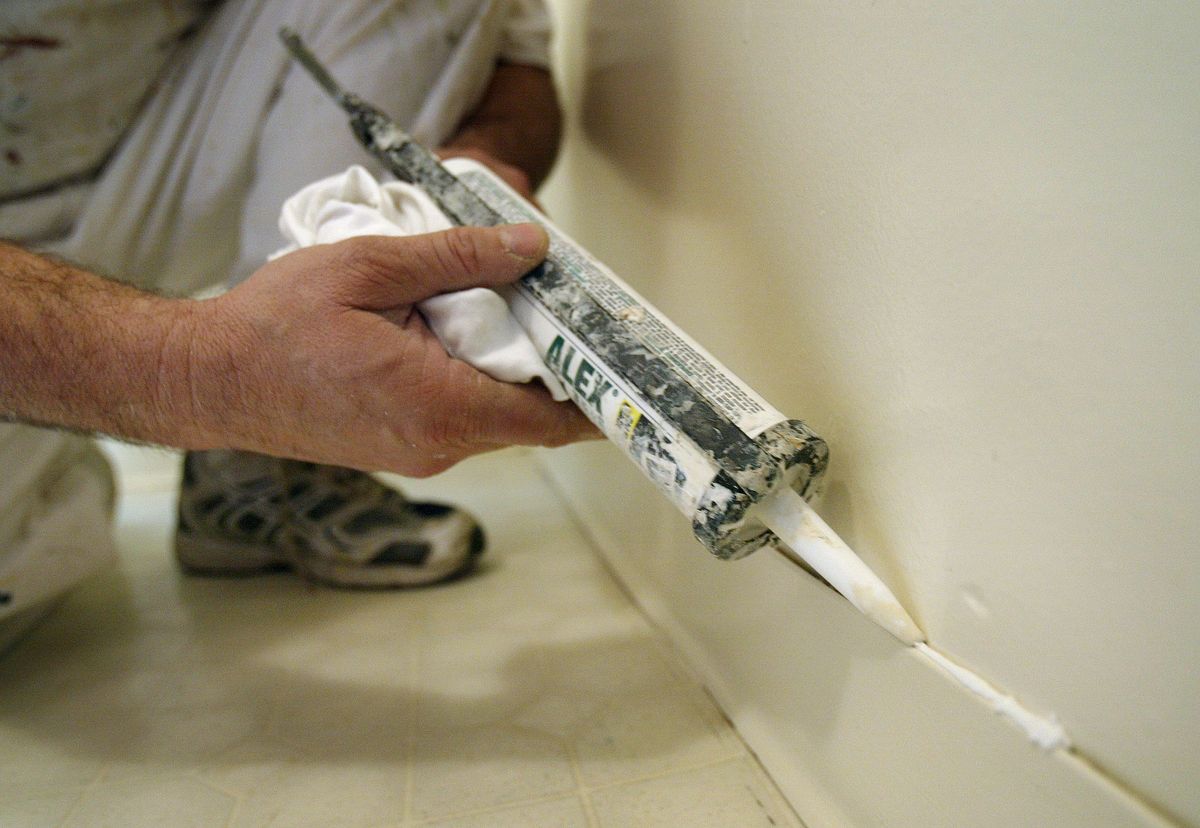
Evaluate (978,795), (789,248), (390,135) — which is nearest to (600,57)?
(390,135)

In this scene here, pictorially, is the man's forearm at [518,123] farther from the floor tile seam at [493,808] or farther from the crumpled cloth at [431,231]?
the floor tile seam at [493,808]

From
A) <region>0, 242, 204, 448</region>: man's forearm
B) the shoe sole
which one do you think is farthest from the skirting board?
<region>0, 242, 204, 448</region>: man's forearm

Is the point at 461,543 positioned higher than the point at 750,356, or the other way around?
the point at 750,356

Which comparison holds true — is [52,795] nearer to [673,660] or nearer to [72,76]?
[673,660]

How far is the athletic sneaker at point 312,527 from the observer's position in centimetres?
68

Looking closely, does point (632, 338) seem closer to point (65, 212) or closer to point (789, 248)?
point (789, 248)

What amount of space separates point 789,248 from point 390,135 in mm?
283

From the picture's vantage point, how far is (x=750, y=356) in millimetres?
416

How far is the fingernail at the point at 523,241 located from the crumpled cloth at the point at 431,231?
0.10 feet

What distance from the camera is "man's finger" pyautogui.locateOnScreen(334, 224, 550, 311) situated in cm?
37

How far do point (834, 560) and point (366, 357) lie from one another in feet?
0.82

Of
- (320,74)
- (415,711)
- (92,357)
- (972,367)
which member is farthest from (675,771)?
(320,74)

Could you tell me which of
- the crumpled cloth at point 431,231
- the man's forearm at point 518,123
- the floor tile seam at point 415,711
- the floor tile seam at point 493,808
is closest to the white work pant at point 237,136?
the man's forearm at point 518,123

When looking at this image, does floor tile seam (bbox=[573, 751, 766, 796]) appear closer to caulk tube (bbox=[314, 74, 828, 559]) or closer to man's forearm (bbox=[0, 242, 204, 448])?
caulk tube (bbox=[314, 74, 828, 559])
